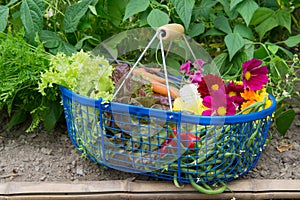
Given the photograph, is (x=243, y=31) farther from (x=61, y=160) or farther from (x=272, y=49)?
(x=61, y=160)

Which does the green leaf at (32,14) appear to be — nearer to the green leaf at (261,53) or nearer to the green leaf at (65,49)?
the green leaf at (65,49)

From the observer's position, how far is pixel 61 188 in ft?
4.88

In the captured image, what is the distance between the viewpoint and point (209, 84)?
145 centimetres

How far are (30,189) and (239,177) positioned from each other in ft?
1.84

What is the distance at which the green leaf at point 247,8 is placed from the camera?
5.49 ft

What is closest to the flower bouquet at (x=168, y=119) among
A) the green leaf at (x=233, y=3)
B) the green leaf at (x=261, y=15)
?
the green leaf at (x=233, y=3)

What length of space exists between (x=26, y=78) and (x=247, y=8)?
2.23ft

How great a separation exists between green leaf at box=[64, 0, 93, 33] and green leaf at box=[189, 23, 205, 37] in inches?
13.4

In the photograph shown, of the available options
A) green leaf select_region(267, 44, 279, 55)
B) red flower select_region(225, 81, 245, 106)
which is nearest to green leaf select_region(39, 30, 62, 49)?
red flower select_region(225, 81, 245, 106)

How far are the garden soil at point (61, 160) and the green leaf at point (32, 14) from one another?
35 centimetres

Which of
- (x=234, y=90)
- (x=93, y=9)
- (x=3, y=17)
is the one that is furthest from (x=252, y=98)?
(x=3, y=17)

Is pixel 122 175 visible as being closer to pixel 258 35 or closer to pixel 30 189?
pixel 30 189

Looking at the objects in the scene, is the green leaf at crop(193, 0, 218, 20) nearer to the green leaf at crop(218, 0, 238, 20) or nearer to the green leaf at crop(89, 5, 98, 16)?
the green leaf at crop(218, 0, 238, 20)

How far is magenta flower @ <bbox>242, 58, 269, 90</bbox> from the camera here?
146 cm
